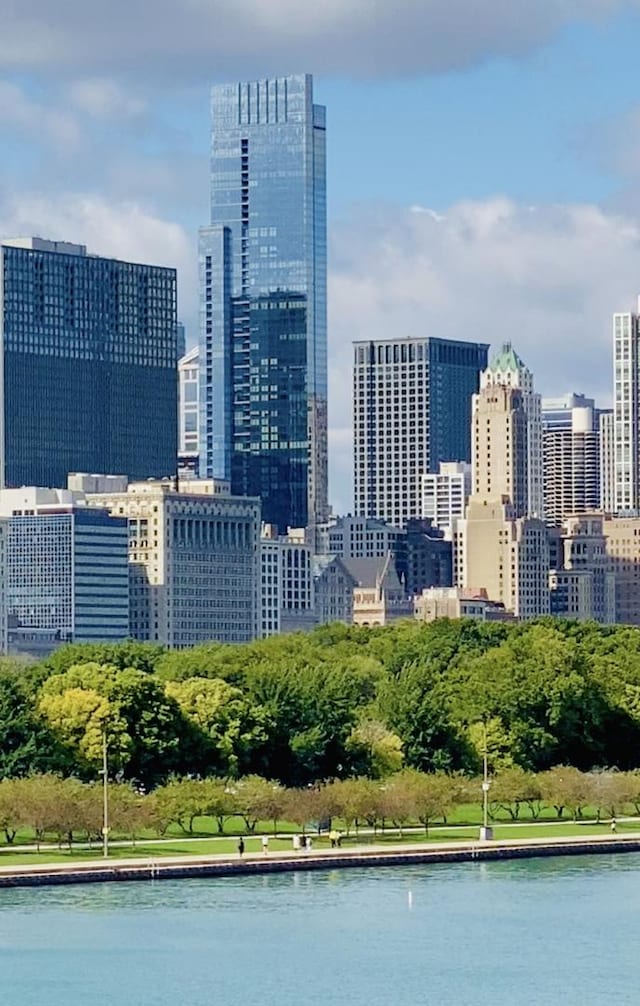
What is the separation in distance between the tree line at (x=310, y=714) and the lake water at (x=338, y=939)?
19087 millimetres

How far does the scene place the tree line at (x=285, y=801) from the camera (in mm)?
109688

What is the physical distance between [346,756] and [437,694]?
32.7 ft

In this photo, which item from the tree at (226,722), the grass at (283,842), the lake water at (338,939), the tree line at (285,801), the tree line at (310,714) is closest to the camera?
the lake water at (338,939)

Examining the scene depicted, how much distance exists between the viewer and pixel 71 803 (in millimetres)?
109188

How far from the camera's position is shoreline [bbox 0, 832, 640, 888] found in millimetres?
100312

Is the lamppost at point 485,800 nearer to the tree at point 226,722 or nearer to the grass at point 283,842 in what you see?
the grass at point 283,842

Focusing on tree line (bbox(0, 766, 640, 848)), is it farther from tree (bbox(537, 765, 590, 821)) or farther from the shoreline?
the shoreline

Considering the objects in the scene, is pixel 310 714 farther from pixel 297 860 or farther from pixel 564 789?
pixel 297 860

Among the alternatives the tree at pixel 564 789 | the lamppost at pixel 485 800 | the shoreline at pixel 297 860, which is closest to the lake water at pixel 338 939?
the shoreline at pixel 297 860

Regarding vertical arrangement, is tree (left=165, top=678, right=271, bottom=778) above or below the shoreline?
above

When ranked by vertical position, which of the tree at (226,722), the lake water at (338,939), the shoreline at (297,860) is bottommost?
the lake water at (338,939)

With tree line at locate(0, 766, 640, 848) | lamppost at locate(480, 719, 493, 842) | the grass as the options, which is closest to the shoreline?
lamppost at locate(480, 719, 493, 842)

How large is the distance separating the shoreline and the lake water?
2.29 ft

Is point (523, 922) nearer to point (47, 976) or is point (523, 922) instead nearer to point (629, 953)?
point (629, 953)
